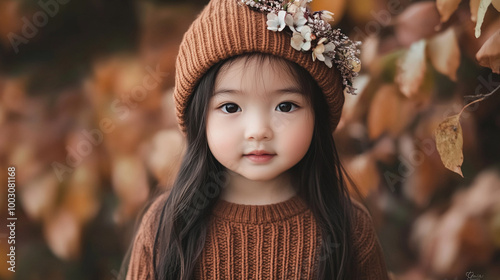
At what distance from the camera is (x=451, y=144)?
3.19 ft

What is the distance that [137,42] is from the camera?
1.82 meters

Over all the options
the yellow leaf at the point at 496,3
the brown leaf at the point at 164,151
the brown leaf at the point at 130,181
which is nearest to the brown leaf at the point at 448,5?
the yellow leaf at the point at 496,3

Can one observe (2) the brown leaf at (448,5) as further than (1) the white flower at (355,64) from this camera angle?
No

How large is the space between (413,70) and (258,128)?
615mm

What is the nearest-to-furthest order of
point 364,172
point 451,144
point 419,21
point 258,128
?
point 451,144 → point 258,128 → point 419,21 → point 364,172

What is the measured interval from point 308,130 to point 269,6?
324 mm

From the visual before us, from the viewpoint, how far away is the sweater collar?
1.32 metres

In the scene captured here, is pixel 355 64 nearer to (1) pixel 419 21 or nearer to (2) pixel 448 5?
(2) pixel 448 5

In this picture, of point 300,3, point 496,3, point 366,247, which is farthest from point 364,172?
point 496,3

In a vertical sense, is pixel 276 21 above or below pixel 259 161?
above

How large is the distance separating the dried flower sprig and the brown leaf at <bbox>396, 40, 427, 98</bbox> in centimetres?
31

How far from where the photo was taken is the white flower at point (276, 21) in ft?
3.78

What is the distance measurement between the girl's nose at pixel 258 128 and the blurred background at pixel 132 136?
0.60 m

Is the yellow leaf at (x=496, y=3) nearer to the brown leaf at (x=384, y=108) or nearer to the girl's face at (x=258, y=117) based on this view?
the girl's face at (x=258, y=117)
